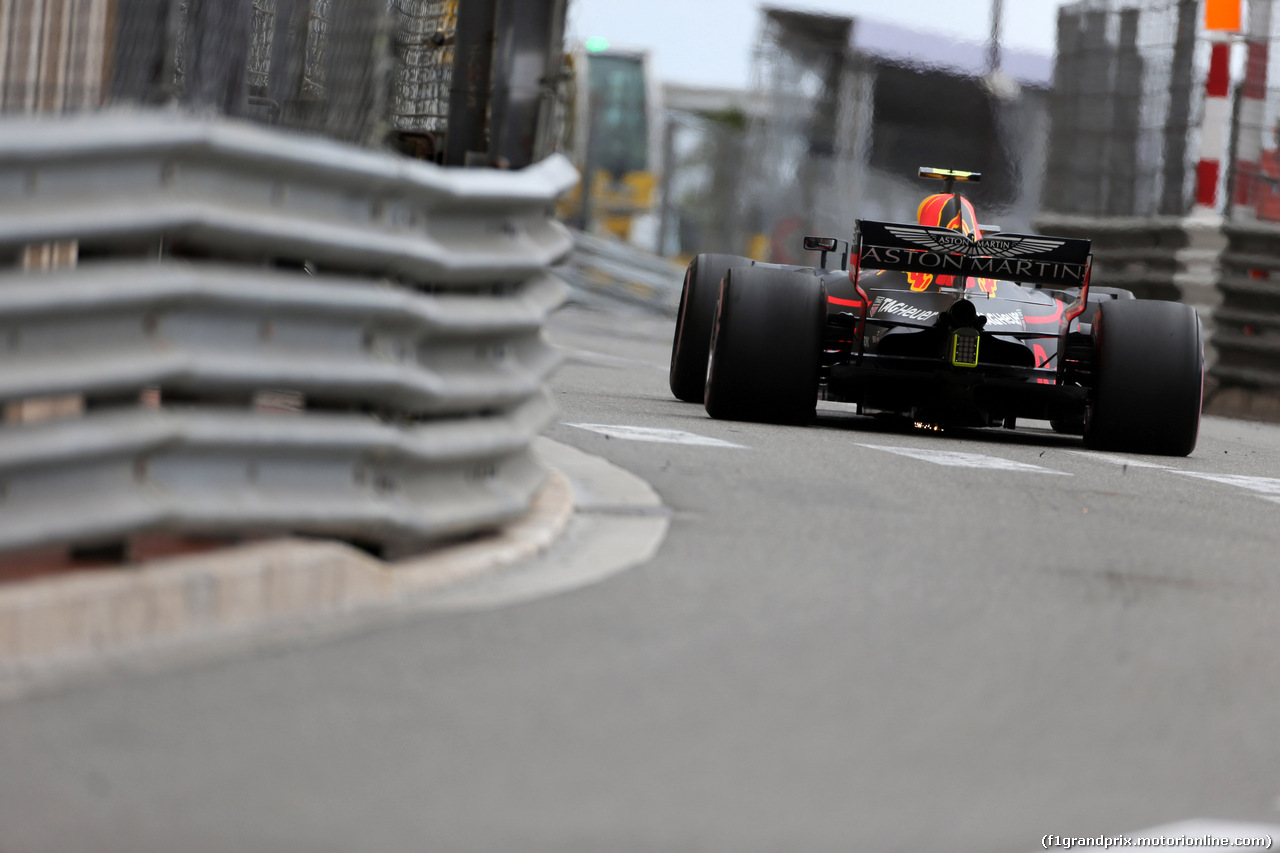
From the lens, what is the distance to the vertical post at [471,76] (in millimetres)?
6230

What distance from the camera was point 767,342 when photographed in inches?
396

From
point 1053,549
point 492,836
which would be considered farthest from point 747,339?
point 492,836

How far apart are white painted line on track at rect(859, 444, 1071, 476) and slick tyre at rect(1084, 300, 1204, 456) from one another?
1186 millimetres

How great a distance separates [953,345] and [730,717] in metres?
6.79

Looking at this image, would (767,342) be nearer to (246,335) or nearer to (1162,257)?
(246,335)

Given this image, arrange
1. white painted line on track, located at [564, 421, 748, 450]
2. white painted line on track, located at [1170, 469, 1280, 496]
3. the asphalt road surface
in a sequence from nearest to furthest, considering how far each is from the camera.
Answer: the asphalt road surface → white painted line on track, located at [564, 421, 748, 450] → white painted line on track, located at [1170, 469, 1280, 496]

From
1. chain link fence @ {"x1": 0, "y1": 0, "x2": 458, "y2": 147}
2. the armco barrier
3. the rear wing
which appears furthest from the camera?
the rear wing

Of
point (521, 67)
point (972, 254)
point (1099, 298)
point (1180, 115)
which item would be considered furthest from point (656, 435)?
point (1180, 115)

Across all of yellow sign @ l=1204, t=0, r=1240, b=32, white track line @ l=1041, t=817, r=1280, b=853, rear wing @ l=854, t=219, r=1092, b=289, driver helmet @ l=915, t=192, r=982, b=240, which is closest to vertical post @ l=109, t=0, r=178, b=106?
white track line @ l=1041, t=817, r=1280, b=853

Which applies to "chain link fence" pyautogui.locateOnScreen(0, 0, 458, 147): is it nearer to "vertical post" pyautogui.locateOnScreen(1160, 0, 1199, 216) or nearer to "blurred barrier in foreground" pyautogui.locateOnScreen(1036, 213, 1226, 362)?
"blurred barrier in foreground" pyautogui.locateOnScreen(1036, 213, 1226, 362)

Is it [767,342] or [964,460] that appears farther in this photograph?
[767,342]

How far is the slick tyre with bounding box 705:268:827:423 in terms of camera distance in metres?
10.0

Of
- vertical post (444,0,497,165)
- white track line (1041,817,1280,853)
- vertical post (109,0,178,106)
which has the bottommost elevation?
white track line (1041,817,1280,853)

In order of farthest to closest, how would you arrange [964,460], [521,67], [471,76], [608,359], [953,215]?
1. [608,359]
2. [953,215]
3. [964,460]
4. [471,76]
5. [521,67]
